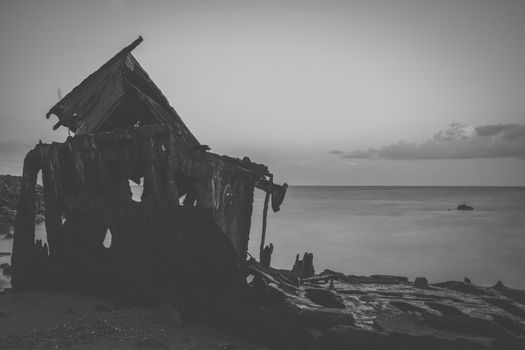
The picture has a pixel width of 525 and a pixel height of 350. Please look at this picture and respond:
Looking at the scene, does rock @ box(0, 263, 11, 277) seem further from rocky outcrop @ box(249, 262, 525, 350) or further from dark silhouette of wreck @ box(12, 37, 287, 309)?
rocky outcrop @ box(249, 262, 525, 350)

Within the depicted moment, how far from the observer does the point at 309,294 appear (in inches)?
232

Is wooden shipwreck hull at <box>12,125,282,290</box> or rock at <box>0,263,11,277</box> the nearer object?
wooden shipwreck hull at <box>12,125,282,290</box>

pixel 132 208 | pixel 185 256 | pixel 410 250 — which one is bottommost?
pixel 410 250

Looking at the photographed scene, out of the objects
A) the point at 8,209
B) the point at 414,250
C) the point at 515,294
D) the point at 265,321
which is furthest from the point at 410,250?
the point at 8,209

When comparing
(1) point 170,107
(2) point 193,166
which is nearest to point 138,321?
(2) point 193,166

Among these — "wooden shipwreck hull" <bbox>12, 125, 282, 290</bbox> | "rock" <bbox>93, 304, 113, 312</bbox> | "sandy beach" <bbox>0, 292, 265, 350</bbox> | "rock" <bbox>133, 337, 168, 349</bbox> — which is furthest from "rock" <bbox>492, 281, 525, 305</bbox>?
"rock" <bbox>93, 304, 113, 312</bbox>

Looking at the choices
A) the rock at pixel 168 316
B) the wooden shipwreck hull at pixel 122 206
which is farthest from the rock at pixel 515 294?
the rock at pixel 168 316

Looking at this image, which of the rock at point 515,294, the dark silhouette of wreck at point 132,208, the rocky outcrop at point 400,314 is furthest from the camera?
the rock at point 515,294

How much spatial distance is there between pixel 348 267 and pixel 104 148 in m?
12.3

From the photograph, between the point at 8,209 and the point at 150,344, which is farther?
the point at 8,209

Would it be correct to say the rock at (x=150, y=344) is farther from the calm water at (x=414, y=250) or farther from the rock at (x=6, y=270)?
the calm water at (x=414, y=250)

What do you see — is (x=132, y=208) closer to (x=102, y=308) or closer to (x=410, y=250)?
(x=102, y=308)

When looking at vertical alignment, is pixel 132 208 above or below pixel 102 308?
above

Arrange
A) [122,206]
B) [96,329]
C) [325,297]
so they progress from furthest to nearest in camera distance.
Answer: [325,297]
[122,206]
[96,329]
